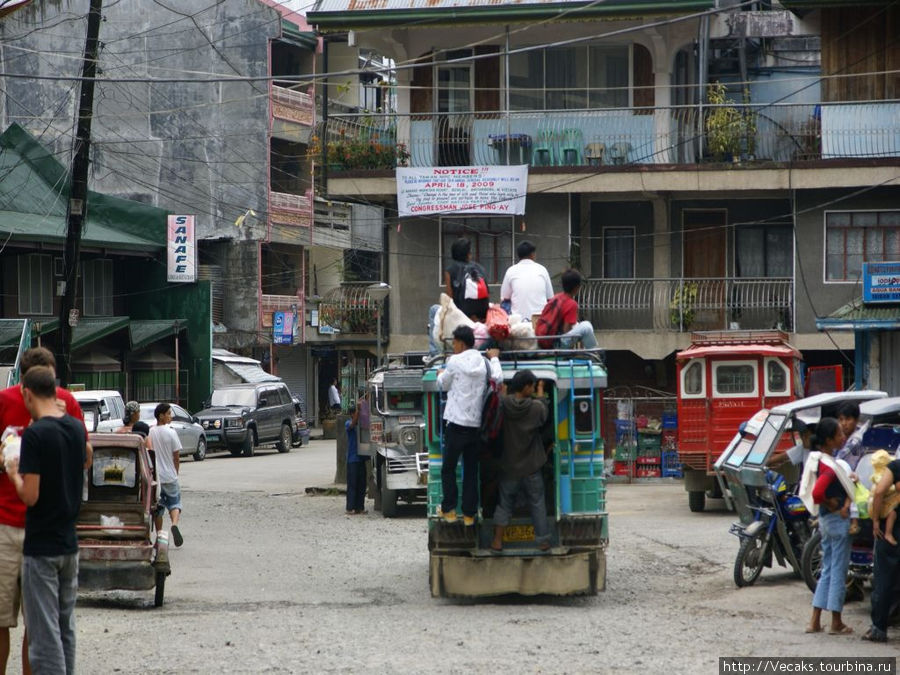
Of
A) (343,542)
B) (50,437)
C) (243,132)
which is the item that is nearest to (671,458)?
(343,542)

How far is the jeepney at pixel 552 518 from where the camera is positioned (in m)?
12.6

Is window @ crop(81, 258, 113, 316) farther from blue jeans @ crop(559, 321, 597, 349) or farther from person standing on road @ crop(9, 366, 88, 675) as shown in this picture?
person standing on road @ crop(9, 366, 88, 675)

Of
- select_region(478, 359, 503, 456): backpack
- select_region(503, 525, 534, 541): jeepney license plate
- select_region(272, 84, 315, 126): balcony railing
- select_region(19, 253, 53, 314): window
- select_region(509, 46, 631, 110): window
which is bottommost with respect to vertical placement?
select_region(503, 525, 534, 541): jeepney license plate

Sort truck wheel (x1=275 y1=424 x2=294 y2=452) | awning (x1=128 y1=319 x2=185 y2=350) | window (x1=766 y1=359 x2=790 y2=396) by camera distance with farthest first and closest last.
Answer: awning (x1=128 y1=319 x2=185 y2=350) < truck wheel (x1=275 y1=424 x2=294 y2=452) < window (x1=766 y1=359 x2=790 y2=396)

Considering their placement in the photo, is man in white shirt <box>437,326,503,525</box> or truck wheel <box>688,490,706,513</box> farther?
truck wheel <box>688,490,706,513</box>

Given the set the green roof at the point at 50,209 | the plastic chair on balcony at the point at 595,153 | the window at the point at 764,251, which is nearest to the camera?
the plastic chair on balcony at the point at 595,153

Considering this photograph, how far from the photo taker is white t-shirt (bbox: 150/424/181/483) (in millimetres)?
16438

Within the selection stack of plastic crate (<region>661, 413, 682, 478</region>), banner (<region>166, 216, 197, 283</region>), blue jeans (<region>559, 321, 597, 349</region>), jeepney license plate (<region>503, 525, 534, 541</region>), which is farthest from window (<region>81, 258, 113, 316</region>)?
jeepney license plate (<region>503, 525, 534, 541</region>)

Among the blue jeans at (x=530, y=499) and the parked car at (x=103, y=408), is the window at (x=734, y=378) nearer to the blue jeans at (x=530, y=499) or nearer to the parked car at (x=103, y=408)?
the blue jeans at (x=530, y=499)

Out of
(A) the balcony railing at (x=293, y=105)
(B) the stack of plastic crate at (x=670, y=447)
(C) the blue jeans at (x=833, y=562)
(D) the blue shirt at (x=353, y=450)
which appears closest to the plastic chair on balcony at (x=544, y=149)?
(B) the stack of plastic crate at (x=670, y=447)

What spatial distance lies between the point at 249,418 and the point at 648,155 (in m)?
15.2

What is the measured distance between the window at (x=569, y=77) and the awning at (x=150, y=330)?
55.0ft

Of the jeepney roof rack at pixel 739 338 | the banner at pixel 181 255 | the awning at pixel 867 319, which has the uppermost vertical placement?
the banner at pixel 181 255

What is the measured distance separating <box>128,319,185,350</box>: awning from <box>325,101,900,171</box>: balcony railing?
1414cm
